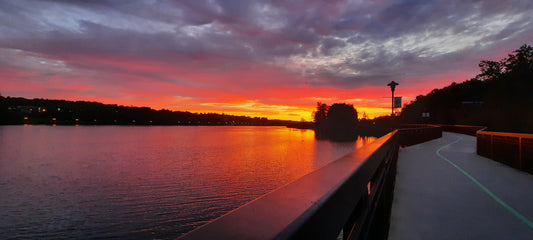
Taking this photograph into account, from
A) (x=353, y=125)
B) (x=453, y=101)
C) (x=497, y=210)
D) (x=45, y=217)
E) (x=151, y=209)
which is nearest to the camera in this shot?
(x=497, y=210)

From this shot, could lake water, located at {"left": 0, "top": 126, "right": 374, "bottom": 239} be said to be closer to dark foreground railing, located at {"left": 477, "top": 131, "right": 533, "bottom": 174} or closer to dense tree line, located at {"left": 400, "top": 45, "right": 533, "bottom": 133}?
dark foreground railing, located at {"left": 477, "top": 131, "right": 533, "bottom": 174}

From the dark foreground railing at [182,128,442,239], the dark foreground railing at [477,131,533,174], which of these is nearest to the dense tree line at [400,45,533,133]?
the dark foreground railing at [477,131,533,174]

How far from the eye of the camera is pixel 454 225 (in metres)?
5.23

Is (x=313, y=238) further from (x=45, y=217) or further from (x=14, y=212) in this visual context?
(x=14, y=212)

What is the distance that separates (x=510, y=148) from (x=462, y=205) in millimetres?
9372

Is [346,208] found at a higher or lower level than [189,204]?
higher

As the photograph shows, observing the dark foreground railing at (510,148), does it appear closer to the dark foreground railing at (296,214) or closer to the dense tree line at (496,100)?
the dark foreground railing at (296,214)

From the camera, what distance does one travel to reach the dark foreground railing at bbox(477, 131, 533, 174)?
37.9 feet

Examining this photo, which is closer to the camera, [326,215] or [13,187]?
[326,215]

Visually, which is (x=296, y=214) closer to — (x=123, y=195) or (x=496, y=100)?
(x=123, y=195)

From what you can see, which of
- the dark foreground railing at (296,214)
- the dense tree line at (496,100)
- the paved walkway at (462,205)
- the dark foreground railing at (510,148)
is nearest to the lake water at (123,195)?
the paved walkway at (462,205)

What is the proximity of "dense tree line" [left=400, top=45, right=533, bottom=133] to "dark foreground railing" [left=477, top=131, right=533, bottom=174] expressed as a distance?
37134mm

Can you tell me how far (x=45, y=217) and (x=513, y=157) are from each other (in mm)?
26177

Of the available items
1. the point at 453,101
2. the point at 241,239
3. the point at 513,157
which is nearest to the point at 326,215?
the point at 241,239
